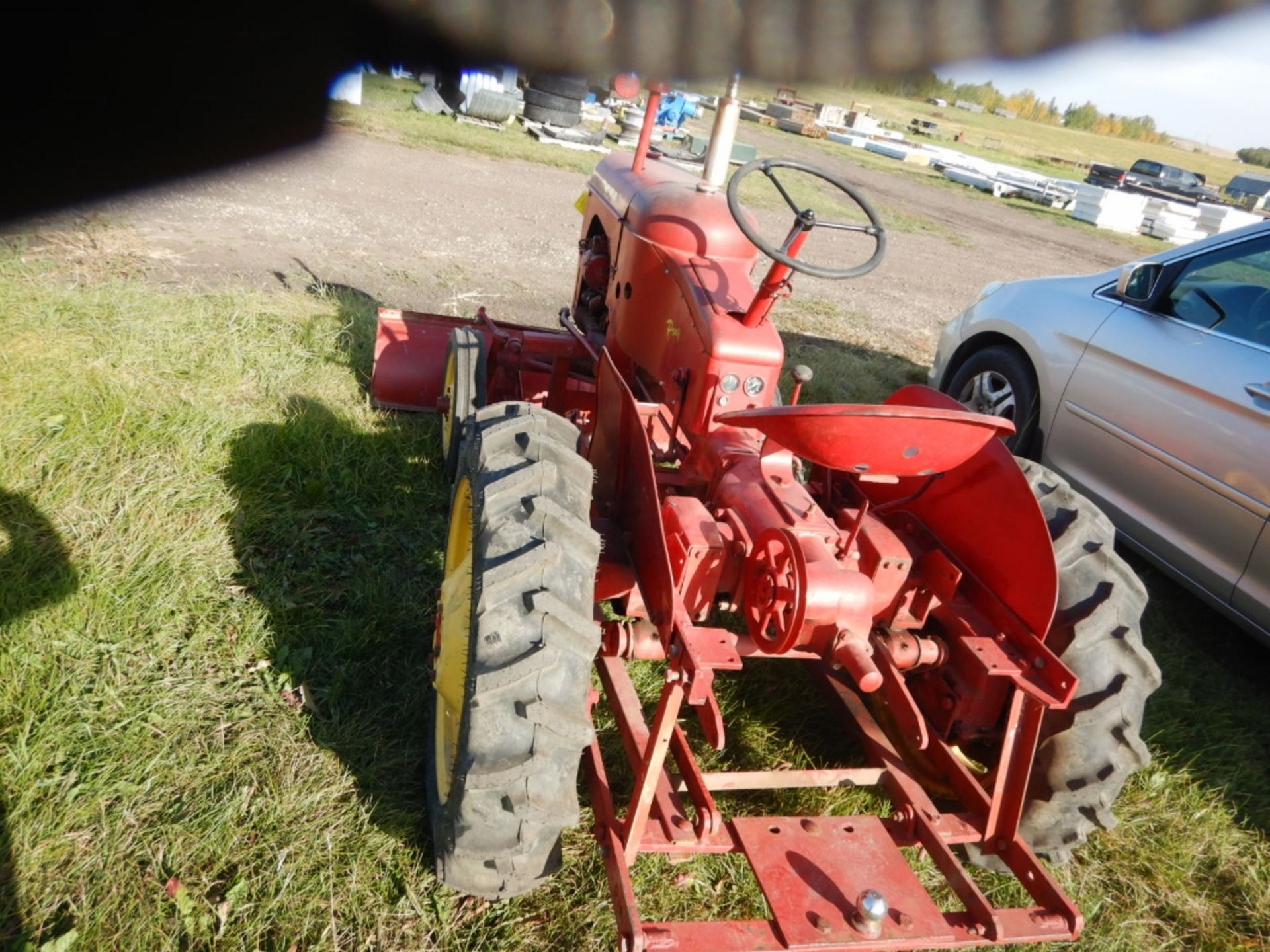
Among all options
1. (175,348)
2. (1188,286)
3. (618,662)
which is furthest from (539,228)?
(618,662)

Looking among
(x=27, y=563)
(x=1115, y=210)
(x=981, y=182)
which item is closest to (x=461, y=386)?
(x=27, y=563)

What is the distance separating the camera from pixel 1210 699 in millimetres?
4012

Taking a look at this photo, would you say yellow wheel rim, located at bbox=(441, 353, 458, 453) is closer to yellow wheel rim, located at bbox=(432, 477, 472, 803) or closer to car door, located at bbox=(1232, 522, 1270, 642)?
yellow wheel rim, located at bbox=(432, 477, 472, 803)

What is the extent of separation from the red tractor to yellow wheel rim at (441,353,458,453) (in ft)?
3.15

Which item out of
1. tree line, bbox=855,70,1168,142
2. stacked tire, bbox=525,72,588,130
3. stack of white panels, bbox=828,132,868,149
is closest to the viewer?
tree line, bbox=855,70,1168,142

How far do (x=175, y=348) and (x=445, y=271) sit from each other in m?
3.59

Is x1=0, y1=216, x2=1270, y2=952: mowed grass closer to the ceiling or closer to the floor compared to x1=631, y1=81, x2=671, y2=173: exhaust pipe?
closer to the floor

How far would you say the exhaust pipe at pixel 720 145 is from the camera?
8.22ft

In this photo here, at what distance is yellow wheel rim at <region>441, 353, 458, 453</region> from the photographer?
423cm

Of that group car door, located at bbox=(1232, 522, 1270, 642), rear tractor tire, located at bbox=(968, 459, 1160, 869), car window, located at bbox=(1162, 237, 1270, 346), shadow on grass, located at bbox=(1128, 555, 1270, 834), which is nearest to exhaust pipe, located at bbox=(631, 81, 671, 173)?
rear tractor tire, located at bbox=(968, 459, 1160, 869)

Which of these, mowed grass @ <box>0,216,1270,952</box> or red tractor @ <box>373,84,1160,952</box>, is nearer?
red tractor @ <box>373,84,1160,952</box>

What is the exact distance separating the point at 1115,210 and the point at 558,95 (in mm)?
27344

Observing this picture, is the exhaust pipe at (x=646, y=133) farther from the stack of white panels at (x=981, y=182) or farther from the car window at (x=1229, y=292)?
the stack of white panels at (x=981, y=182)

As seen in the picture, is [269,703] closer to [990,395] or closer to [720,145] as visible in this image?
[720,145]
